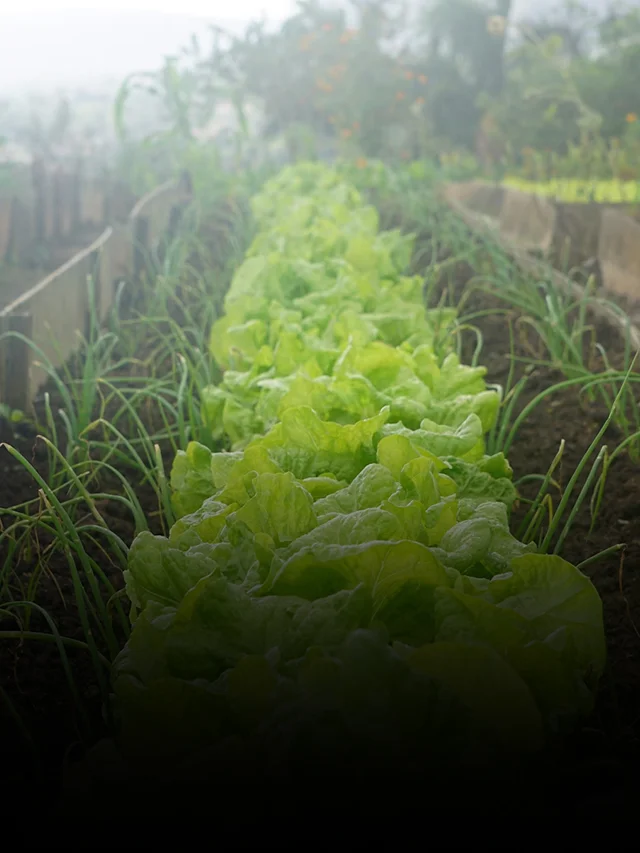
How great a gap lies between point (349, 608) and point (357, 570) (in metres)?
0.08

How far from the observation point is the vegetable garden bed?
1089 mm

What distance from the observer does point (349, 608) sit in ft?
4.02

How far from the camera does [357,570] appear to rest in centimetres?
129

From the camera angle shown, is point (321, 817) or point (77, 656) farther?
point (77, 656)

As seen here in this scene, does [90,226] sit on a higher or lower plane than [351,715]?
lower

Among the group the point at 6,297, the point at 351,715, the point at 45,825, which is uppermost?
the point at 351,715

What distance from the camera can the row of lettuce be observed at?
3.44 ft

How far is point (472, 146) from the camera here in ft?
57.4

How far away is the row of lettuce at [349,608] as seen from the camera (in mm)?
1050

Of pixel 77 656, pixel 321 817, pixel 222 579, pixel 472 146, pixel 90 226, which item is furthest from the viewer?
pixel 472 146

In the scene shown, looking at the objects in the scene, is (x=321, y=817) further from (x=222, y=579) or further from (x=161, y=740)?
(x=222, y=579)

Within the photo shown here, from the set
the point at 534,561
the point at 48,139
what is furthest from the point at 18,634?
the point at 48,139

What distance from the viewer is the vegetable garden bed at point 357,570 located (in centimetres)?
109

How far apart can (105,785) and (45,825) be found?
0.07m
